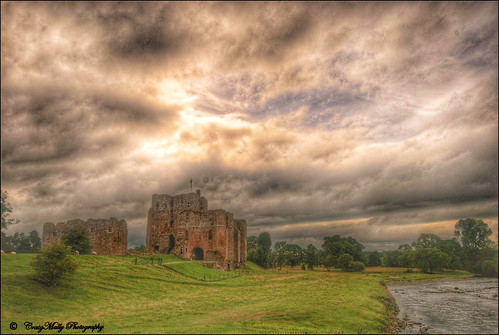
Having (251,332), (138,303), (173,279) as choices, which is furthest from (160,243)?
(251,332)

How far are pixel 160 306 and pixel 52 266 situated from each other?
880 centimetres

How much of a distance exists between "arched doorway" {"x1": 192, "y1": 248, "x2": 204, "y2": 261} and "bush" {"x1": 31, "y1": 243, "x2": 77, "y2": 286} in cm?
4581

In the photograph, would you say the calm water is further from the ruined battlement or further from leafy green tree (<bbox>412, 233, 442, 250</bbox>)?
leafy green tree (<bbox>412, 233, 442, 250</bbox>)

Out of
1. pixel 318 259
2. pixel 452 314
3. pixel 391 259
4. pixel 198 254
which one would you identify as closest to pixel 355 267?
pixel 318 259

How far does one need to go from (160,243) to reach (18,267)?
2007 inches

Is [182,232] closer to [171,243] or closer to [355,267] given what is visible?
[171,243]

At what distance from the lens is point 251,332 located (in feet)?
62.7

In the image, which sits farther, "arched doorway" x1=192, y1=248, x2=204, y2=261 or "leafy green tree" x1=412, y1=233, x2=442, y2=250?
"leafy green tree" x1=412, y1=233, x2=442, y2=250

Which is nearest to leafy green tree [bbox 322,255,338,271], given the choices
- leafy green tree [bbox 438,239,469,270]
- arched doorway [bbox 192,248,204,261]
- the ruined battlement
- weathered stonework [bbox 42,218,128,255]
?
leafy green tree [bbox 438,239,469,270]

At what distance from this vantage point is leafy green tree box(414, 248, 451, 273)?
83.7m

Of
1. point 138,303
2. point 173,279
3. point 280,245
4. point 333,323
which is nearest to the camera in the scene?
point 333,323

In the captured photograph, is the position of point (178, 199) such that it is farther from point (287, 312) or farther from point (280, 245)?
point (280, 245)

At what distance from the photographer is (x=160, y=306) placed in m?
27.4

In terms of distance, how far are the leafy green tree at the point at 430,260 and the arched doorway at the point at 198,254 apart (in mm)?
57660
